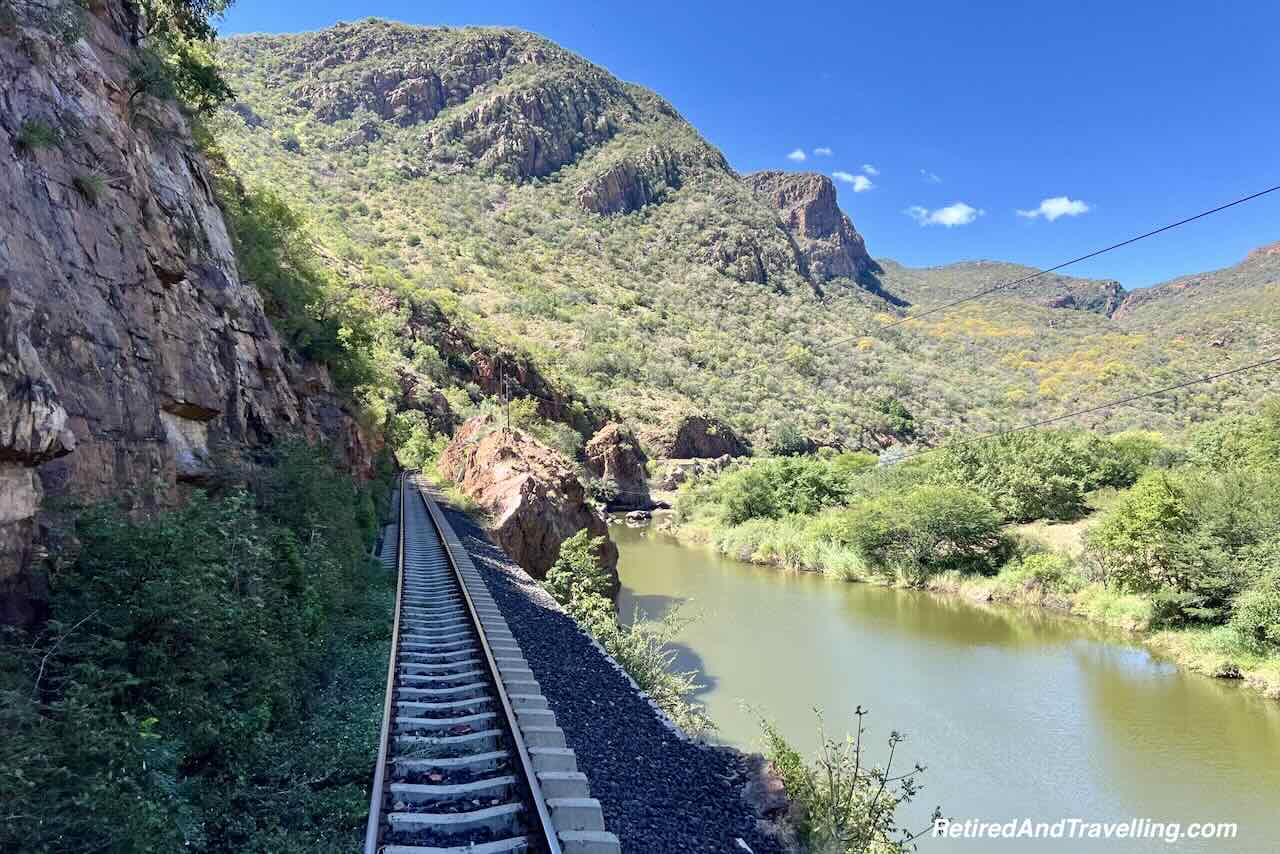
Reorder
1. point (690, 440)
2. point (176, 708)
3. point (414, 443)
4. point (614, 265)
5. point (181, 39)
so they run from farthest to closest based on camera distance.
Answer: point (614, 265), point (690, 440), point (414, 443), point (181, 39), point (176, 708)

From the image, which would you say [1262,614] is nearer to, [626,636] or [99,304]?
[626,636]

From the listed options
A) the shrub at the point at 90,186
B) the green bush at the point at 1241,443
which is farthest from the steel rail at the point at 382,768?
the green bush at the point at 1241,443

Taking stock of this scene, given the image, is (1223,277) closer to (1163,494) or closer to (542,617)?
(1163,494)

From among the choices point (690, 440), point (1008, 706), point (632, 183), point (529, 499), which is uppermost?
point (632, 183)

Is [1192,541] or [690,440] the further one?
[690,440]

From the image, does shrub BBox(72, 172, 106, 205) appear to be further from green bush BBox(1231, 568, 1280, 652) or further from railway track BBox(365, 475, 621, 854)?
green bush BBox(1231, 568, 1280, 652)

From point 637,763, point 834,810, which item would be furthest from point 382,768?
point 834,810

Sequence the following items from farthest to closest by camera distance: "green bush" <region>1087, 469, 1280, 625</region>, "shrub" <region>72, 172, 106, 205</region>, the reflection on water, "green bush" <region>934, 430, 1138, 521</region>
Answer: "green bush" <region>934, 430, 1138, 521</region>, "green bush" <region>1087, 469, 1280, 625</region>, the reflection on water, "shrub" <region>72, 172, 106, 205</region>

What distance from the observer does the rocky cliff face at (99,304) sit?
5.00 metres

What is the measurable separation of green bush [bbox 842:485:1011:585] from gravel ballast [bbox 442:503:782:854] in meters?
25.0

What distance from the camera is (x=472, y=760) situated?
522 centimetres

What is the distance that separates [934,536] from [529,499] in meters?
19.4

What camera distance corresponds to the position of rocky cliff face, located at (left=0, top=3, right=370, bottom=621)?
500 centimetres

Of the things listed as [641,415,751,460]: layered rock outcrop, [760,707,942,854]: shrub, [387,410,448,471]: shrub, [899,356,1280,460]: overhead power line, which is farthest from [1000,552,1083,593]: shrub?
[641,415,751,460]: layered rock outcrop
